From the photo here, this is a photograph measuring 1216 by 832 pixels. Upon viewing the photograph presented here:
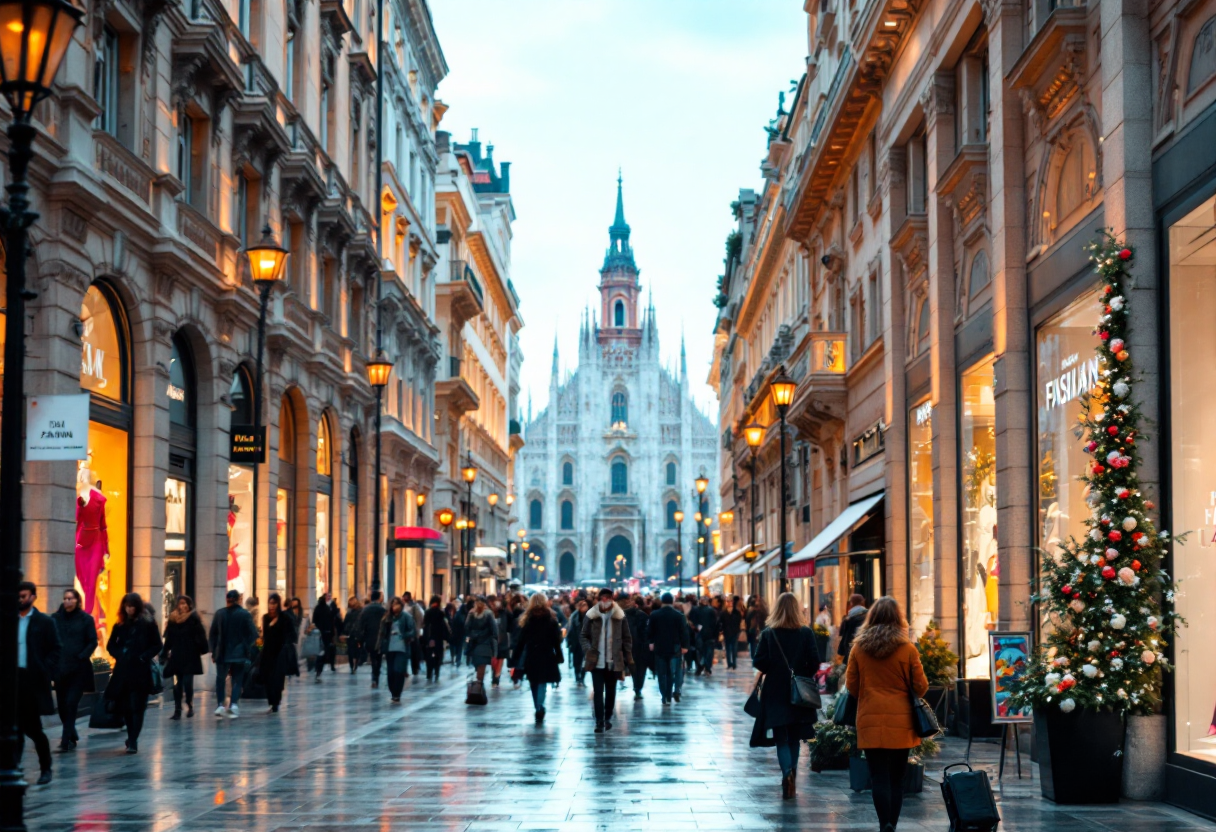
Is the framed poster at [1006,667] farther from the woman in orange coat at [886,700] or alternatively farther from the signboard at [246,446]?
the signboard at [246,446]

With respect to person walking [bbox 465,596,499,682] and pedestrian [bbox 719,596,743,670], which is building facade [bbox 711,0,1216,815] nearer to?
pedestrian [bbox 719,596,743,670]

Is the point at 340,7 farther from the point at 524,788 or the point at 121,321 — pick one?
the point at 524,788

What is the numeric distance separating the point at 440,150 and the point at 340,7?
2644 cm

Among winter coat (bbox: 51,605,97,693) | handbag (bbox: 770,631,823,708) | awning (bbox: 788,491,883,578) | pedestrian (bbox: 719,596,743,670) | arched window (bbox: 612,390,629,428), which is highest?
arched window (bbox: 612,390,629,428)

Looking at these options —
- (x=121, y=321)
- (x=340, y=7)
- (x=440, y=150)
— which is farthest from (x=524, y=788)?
(x=440, y=150)

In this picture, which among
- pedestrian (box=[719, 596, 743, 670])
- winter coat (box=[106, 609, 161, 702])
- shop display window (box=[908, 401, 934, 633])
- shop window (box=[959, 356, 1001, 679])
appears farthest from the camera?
pedestrian (box=[719, 596, 743, 670])

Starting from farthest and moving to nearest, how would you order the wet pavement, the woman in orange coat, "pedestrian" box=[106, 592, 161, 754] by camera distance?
"pedestrian" box=[106, 592, 161, 754] → the wet pavement → the woman in orange coat

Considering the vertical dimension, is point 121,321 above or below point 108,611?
above

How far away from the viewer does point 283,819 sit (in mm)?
11203

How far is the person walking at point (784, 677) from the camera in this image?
12.9m

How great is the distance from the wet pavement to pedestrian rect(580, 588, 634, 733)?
0.58m

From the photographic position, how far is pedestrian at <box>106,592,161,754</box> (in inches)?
623

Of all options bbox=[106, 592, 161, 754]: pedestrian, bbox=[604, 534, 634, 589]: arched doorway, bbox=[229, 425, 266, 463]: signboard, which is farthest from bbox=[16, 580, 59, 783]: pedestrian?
bbox=[604, 534, 634, 589]: arched doorway

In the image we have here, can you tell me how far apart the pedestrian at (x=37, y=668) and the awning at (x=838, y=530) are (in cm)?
1497
